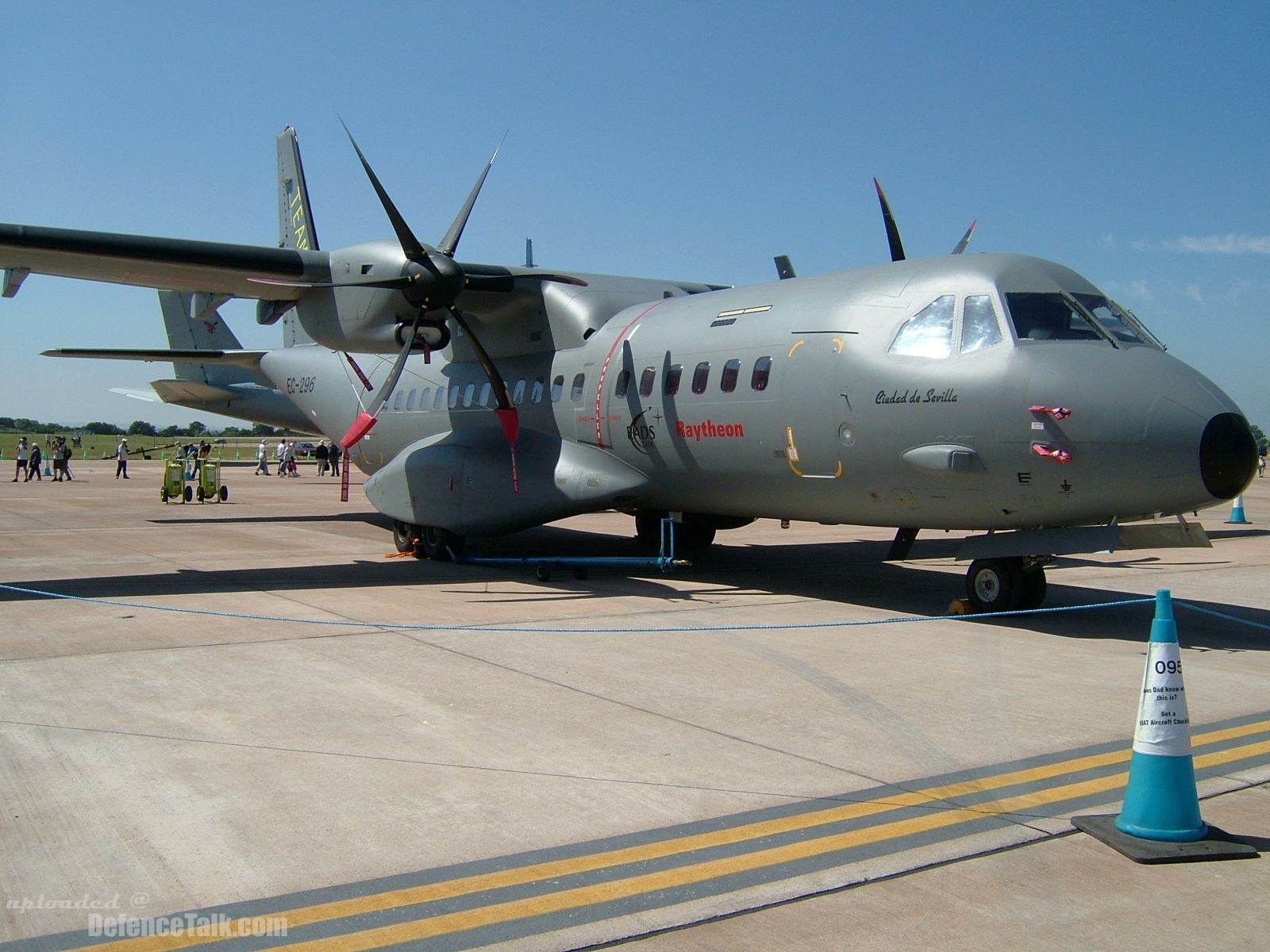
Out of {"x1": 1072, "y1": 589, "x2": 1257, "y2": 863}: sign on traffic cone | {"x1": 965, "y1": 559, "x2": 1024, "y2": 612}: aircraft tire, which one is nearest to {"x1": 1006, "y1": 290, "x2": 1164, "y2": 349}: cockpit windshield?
{"x1": 965, "y1": 559, "x2": 1024, "y2": 612}: aircraft tire

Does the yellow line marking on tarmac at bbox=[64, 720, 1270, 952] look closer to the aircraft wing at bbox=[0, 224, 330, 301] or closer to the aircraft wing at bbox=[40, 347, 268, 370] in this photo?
the aircraft wing at bbox=[0, 224, 330, 301]

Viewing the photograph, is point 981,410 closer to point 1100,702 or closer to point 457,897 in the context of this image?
point 1100,702

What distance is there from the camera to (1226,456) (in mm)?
8961

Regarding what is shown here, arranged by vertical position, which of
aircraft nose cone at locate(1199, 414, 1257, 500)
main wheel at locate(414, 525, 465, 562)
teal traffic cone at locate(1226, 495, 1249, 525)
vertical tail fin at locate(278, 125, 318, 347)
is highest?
vertical tail fin at locate(278, 125, 318, 347)

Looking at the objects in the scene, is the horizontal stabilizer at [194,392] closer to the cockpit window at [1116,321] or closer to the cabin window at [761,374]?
the cabin window at [761,374]

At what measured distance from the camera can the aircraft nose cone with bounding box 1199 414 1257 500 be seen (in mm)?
8930

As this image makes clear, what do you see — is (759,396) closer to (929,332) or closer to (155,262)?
(929,332)

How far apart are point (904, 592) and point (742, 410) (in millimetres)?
2991

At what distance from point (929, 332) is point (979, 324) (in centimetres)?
47

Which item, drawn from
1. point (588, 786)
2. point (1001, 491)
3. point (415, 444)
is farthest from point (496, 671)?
point (415, 444)

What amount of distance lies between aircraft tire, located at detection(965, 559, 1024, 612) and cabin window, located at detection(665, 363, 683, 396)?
3911 mm

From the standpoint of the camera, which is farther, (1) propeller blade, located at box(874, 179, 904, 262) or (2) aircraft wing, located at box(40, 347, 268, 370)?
(2) aircraft wing, located at box(40, 347, 268, 370)

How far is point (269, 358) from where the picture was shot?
21641mm

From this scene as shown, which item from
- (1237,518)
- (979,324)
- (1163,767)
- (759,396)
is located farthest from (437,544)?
(1237,518)
